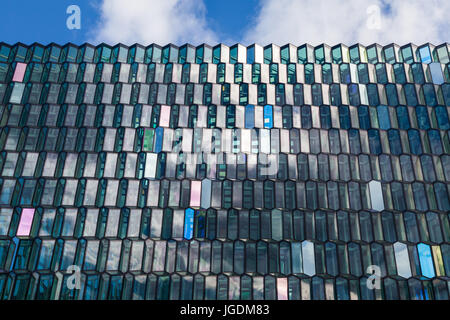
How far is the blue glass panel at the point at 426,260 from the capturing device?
902 inches

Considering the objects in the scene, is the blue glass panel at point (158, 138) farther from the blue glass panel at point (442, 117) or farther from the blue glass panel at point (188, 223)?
the blue glass panel at point (442, 117)

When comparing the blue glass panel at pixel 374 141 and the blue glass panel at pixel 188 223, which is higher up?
the blue glass panel at pixel 374 141

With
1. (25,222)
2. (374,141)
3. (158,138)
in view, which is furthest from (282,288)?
(25,222)

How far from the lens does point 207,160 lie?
90.5 ft

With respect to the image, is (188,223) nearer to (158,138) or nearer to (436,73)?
(158,138)

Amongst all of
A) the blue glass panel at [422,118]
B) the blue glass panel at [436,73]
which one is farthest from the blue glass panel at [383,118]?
the blue glass panel at [436,73]

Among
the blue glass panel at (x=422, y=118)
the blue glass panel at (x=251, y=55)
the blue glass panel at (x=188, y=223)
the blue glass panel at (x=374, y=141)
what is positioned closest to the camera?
the blue glass panel at (x=188, y=223)

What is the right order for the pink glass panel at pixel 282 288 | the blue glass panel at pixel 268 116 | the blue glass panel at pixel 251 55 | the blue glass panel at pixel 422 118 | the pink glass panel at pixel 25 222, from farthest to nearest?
the blue glass panel at pixel 251 55 < the blue glass panel at pixel 268 116 < the blue glass panel at pixel 422 118 < the pink glass panel at pixel 25 222 < the pink glass panel at pixel 282 288

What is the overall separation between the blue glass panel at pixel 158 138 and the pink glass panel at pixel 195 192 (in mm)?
3992

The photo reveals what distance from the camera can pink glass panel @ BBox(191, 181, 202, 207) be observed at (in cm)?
2566

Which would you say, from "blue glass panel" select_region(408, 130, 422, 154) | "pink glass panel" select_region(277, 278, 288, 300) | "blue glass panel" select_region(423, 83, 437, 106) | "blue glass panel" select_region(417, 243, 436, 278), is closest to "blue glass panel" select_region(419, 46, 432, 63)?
"blue glass panel" select_region(423, 83, 437, 106)

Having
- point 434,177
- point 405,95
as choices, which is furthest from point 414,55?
point 434,177

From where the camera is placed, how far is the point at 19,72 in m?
32.5

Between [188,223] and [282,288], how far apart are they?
23.3 feet
